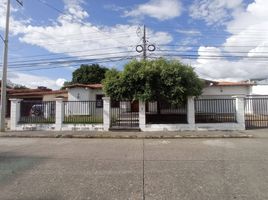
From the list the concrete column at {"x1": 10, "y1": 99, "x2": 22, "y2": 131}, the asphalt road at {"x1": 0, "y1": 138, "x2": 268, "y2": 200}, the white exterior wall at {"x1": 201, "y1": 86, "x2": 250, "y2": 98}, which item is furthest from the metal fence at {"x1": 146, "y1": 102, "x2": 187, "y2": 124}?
the white exterior wall at {"x1": 201, "y1": 86, "x2": 250, "y2": 98}

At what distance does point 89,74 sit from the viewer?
1873 inches

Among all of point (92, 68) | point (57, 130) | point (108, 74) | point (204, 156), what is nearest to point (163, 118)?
point (108, 74)

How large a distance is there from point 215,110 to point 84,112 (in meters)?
8.13

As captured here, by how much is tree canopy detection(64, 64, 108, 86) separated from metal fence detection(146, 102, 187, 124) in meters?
31.4

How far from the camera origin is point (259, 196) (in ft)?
15.5

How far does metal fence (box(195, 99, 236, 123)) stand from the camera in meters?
15.6

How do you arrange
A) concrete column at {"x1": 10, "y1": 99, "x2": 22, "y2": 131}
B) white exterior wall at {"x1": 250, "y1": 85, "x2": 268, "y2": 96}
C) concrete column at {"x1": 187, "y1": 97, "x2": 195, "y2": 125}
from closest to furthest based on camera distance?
A: 1. concrete column at {"x1": 187, "y1": 97, "x2": 195, "y2": 125}
2. concrete column at {"x1": 10, "y1": 99, "x2": 22, "y2": 131}
3. white exterior wall at {"x1": 250, "y1": 85, "x2": 268, "y2": 96}

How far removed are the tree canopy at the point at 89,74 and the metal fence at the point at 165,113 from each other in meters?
31.4

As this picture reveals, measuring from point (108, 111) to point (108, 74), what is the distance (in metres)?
2.50

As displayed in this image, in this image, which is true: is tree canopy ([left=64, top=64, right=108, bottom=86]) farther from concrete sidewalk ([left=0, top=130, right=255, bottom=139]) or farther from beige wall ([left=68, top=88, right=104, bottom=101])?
concrete sidewalk ([left=0, top=130, right=255, bottom=139])

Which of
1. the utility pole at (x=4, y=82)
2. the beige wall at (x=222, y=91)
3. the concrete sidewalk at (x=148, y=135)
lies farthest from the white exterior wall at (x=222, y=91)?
the utility pole at (x=4, y=82)

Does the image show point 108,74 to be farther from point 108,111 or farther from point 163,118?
point 163,118

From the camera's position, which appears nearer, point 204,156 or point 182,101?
point 204,156

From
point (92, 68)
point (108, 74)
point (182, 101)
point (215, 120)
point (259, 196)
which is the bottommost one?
point (259, 196)
